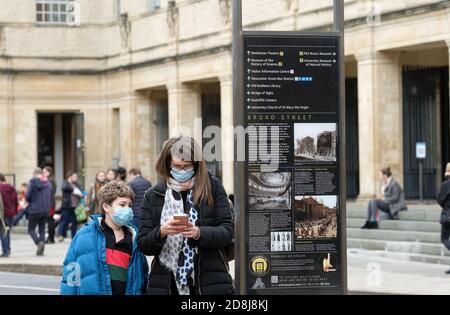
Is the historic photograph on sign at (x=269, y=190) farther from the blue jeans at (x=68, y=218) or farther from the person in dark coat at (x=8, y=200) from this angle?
the blue jeans at (x=68, y=218)

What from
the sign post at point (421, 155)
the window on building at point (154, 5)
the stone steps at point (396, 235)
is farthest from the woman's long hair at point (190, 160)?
the window on building at point (154, 5)

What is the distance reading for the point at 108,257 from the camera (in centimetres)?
709

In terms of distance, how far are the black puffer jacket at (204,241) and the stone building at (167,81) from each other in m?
16.2

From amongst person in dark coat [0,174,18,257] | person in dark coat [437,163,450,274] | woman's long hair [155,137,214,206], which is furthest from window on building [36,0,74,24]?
woman's long hair [155,137,214,206]

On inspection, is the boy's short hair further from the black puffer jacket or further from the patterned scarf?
the patterned scarf

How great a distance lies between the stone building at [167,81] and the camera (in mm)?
26641

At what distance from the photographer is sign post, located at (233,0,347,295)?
9133 millimetres

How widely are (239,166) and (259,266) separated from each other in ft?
2.82

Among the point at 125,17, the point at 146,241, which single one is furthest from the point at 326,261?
the point at 125,17

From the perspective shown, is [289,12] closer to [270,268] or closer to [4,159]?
[4,159]

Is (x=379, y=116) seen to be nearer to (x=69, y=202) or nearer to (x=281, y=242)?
(x=69, y=202)

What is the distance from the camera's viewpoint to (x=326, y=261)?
9258 millimetres

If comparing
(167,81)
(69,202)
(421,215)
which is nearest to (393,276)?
(421,215)
